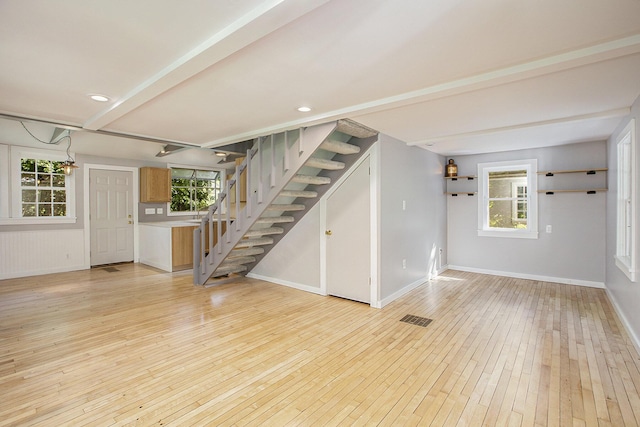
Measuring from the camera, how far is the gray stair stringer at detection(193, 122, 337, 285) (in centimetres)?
363

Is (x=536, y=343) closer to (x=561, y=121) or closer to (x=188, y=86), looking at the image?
(x=561, y=121)

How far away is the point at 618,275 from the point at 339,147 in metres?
3.78

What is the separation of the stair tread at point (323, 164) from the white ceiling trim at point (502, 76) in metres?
0.48

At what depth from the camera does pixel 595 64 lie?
87.2 inches

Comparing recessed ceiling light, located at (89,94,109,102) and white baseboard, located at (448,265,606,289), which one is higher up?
recessed ceiling light, located at (89,94,109,102)

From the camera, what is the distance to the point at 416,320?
363 cm

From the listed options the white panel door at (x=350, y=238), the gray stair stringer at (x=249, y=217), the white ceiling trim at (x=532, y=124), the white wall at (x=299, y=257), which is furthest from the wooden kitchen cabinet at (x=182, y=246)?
the white ceiling trim at (x=532, y=124)

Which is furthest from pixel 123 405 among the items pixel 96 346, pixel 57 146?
pixel 57 146

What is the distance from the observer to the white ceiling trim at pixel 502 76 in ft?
6.46

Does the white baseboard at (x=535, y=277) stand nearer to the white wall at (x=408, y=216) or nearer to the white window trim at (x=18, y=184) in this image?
the white wall at (x=408, y=216)

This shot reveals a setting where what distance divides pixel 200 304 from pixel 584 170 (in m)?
6.02

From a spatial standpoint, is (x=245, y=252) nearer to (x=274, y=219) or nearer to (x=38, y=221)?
(x=274, y=219)

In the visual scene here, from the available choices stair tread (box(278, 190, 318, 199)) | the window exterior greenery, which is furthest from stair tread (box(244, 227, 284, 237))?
the window exterior greenery

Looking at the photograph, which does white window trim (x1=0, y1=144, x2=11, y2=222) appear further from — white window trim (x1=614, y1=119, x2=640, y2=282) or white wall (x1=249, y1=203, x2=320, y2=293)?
Answer: white window trim (x1=614, y1=119, x2=640, y2=282)
